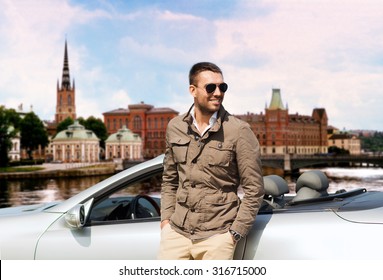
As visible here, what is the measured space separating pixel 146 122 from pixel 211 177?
455 feet

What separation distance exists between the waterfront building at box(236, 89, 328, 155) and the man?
133860 mm

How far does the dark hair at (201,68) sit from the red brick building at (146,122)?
445 feet

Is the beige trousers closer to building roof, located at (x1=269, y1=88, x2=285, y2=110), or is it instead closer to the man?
the man

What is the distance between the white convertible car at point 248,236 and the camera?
3.11 meters

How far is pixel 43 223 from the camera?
3.79 meters

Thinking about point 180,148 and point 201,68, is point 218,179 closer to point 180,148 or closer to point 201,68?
point 180,148

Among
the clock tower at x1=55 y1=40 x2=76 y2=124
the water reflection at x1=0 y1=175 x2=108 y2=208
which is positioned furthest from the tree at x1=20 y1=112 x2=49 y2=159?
the clock tower at x1=55 y1=40 x2=76 y2=124

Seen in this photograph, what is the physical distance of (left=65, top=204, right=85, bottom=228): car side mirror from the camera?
351 cm

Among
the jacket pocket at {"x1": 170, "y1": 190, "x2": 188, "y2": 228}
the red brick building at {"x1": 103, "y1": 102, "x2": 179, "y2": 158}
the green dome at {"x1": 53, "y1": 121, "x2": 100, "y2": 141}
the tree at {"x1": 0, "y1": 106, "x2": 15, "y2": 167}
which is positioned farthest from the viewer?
the red brick building at {"x1": 103, "y1": 102, "x2": 179, "y2": 158}


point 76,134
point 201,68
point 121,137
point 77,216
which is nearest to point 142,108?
point 121,137

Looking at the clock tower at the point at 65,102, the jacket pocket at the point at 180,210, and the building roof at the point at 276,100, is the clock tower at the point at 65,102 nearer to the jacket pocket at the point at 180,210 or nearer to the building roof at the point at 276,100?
the building roof at the point at 276,100

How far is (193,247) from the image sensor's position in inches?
119

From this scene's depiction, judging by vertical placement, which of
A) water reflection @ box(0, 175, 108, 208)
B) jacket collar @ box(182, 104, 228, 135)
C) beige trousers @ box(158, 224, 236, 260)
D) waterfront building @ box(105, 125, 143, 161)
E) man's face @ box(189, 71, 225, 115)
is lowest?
water reflection @ box(0, 175, 108, 208)

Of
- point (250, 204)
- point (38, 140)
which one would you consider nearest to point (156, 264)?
point (250, 204)
